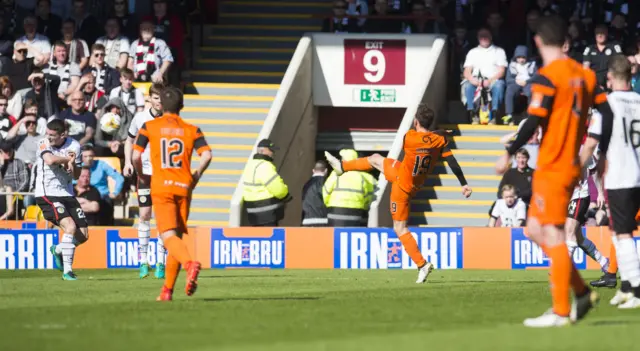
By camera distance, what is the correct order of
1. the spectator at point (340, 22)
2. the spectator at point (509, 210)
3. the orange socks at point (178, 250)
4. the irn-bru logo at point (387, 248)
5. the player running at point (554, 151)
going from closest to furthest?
the player running at point (554, 151) < the orange socks at point (178, 250) < the irn-bru logo at point (387, 248) < the spectator at point (509, 210) < the spectator at point (340, 22)

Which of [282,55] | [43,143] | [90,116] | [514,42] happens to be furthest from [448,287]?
[282,55]

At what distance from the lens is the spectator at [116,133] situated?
82.7 ft

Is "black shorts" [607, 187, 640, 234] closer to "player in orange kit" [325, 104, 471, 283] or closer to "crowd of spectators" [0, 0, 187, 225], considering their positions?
"player in orange kit" [325, 104, 471, 283]

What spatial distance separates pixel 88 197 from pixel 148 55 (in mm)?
4489

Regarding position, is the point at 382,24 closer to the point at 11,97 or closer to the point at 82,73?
the point at 82,73

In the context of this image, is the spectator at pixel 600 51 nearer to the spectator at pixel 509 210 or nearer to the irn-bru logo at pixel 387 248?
the spectator at pixel 509 210

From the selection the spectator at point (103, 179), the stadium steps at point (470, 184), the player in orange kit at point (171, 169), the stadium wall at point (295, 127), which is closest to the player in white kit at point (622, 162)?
the player in orange kit at point (171, 169)

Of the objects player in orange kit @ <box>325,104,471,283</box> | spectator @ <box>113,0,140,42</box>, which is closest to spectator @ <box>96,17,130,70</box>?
spectator @ <box>113,0,140,42</box>

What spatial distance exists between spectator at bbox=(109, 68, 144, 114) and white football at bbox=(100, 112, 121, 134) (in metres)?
0.81

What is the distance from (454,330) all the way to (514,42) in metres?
18.3

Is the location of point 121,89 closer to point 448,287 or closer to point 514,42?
point 514,42

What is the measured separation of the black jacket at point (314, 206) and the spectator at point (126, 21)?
631 centimetres

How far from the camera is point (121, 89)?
25750 mm

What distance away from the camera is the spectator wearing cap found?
23.4 meters
